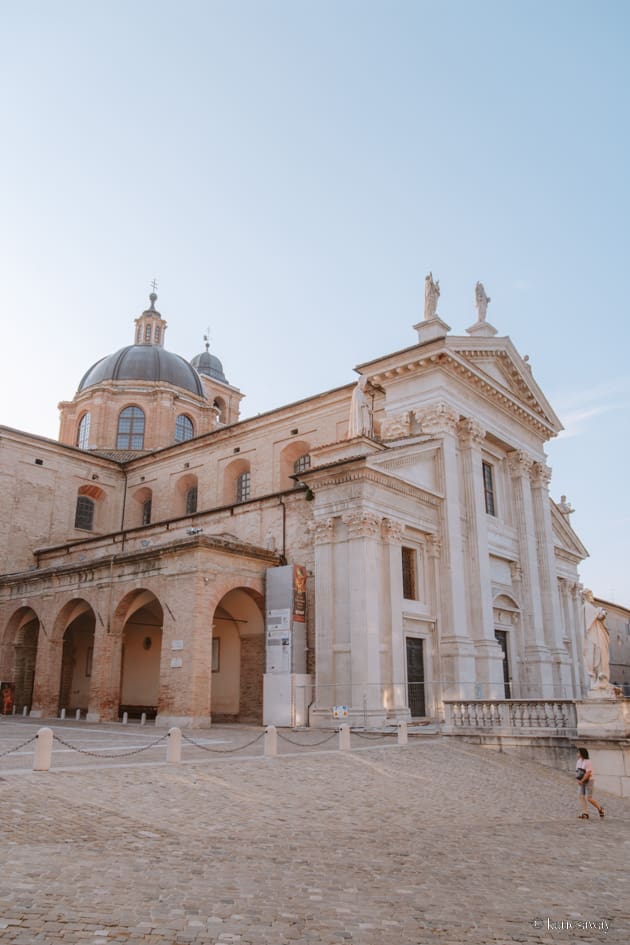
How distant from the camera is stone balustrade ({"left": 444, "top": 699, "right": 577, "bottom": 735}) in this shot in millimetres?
Answer: 15930

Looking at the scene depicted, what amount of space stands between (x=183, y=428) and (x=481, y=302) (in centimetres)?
1818

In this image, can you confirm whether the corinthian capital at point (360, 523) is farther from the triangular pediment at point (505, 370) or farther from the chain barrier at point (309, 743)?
the triangular pediment at point (505, 370)

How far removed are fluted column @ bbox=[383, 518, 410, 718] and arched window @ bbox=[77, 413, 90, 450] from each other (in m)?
23.3

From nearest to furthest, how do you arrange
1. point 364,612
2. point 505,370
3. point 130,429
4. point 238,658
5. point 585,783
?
point 585,783 → point 364,612 → point 238,658 → point 505,370 → point 130,429

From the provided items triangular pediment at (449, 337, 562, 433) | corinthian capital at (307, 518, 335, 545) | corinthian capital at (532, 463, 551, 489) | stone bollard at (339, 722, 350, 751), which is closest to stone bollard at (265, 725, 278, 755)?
stone bollard at (339, 722, 350, 751)

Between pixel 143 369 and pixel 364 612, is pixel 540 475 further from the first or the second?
pixel 143 369

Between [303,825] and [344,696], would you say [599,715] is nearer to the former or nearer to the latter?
[344,696]

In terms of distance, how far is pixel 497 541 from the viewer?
1045 inches

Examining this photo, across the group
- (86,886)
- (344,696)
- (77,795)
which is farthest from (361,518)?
(86,886)

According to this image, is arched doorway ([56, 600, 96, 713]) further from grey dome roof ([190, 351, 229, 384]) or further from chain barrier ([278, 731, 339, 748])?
grey dome roof ([190, 351, 229, 384])

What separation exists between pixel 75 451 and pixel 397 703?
68.0 feet

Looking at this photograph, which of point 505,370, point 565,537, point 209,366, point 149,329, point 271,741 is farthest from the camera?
point 209,366

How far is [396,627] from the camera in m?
20.2

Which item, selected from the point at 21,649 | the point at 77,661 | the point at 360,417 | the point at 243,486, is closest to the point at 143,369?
the point at 243,486
